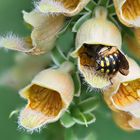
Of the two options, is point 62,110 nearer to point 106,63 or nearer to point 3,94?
point 106,63

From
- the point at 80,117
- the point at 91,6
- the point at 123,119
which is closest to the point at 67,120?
the point at 80,117

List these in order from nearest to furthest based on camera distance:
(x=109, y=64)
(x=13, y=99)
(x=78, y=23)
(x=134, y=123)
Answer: (x=109, y=64)
(x=78, y=23)
(x=134, y=123)
(x=13, y=99)

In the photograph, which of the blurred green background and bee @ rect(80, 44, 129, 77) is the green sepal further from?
the blurred green background

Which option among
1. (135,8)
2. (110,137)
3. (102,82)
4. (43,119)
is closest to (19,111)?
(43,119)

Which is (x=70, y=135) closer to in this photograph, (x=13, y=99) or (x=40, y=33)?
(x=40, y=33)

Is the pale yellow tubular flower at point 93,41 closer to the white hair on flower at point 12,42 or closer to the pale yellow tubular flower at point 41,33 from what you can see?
the pale yellow tubular flower at point 41,33

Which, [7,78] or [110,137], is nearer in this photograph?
[7,78]
